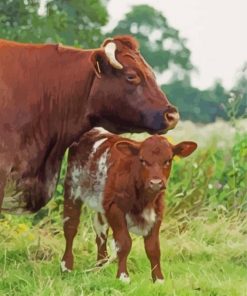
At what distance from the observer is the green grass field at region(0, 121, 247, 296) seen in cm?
579

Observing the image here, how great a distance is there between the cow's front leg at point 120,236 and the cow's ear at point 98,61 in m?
0.83

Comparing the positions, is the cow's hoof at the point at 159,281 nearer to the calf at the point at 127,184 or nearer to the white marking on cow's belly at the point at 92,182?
the calf at the point at 127,184

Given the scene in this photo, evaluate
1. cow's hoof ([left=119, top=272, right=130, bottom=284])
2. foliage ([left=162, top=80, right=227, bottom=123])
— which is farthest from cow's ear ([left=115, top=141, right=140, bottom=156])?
foliage ([left=162, top=80, right=227, bottom=123])

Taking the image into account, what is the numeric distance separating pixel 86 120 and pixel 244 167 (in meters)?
3.56

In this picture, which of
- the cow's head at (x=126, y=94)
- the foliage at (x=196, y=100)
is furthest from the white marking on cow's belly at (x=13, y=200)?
the foliage at (x=196, y=100)

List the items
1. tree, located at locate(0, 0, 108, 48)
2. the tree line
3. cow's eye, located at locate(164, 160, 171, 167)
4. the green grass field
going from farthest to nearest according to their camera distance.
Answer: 1. the tree line
2. tree, located at locate(0, 0, 108, 48)
3. the green grass field
4. cow's eye, located at locate(164, 160, 171, 167)

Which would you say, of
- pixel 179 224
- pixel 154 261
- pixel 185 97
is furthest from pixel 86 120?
pixel 185 97

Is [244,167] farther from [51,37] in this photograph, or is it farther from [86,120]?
[51,37]

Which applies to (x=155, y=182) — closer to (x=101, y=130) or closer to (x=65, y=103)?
(x=65, y=103)

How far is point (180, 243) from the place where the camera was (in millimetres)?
7410

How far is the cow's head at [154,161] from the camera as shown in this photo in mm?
5449

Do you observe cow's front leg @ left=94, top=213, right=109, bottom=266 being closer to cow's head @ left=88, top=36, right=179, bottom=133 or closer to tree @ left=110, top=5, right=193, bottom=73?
cow's head @ left=88, top=36, right=179, bottom=133

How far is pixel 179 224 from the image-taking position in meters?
8.07

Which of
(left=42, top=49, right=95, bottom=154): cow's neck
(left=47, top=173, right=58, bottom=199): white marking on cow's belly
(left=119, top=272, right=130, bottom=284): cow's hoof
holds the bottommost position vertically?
(left=119, top=272, right=130, bottom=284): cow's hoof
